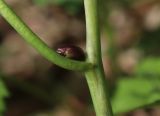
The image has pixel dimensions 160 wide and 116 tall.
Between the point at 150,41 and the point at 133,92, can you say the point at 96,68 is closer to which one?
the point at 133,92

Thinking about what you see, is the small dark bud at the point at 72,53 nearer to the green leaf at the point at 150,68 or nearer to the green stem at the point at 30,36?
the green stem at the point at 30,36

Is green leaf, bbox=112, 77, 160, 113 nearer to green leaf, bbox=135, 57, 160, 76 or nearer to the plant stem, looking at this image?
green leaf, bbox=135, 57, 160, 76

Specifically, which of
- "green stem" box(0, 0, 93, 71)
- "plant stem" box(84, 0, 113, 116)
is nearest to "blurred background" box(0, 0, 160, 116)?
"plant stem" box(84, 0, 113, 116)

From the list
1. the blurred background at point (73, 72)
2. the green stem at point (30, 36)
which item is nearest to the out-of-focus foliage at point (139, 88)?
the blurred background at point (73, 72)

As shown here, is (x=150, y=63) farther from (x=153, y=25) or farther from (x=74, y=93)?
(x=153, y=25)

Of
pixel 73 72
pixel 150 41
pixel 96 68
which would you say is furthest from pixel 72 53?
pixel 73 72

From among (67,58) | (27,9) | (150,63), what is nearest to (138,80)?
(150,63)
